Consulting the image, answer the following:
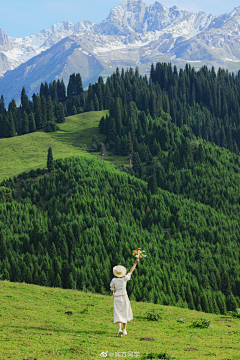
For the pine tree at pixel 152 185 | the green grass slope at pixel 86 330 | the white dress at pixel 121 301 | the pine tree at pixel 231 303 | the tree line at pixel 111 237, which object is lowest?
the pine tree at pixel 231 303

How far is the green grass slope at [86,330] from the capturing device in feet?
70.0

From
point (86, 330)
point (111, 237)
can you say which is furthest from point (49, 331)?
point (111, 237)

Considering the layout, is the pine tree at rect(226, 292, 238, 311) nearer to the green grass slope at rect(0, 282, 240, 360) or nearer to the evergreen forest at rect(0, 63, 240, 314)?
the evergreen forest at rect(0, 63, 240, 314)

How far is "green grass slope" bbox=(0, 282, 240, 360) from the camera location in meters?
21.3

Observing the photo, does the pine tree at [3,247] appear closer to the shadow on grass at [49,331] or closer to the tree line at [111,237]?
the tree line at [111,237]

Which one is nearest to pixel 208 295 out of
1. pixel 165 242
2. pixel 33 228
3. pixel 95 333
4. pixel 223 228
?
pixel 165 242

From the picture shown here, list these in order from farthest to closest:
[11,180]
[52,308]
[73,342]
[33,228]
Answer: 1. [11,180]
2. [33,228]
3. [52,308]
4. [73,342]

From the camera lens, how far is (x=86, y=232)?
459 ft

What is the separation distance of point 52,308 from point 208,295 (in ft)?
335

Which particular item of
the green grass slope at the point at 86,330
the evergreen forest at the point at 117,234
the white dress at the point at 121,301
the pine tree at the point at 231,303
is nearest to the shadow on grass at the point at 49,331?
the green grass slope at the point at 86,330

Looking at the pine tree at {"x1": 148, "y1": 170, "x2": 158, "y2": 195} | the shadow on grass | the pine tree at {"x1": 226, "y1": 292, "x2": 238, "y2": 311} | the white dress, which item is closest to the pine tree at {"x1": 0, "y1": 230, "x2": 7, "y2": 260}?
the pine tree at {"x1": 148, "y1": 170, "x2": 158, "y2": 195}

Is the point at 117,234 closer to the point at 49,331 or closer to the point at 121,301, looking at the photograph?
the point at 49,331

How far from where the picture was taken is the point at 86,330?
26594 mm

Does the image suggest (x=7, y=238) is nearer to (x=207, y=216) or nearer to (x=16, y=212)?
(x=16, y=212)
